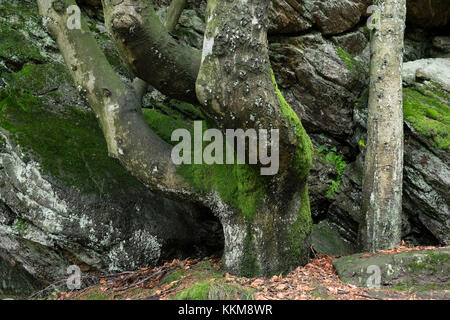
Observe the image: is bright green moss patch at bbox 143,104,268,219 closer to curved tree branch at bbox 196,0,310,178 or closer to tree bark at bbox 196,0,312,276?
tree bark at bbox 196,0,312,276

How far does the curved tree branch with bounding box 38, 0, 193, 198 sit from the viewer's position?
→ 4.34 metres

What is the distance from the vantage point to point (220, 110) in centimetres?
370

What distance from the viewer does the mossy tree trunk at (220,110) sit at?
3627 millimetres

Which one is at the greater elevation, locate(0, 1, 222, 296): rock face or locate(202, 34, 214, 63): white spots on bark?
locate(202, 34, 214, 63): white spots on bark

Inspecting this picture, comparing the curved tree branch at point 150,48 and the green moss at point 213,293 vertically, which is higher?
the curved tree branch at point 150,48

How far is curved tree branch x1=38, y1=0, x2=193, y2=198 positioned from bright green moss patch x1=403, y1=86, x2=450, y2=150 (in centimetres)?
418

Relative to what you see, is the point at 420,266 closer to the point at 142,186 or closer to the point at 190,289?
the point at 190,289

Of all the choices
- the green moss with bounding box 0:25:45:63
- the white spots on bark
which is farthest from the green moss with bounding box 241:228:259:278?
the green moss with bounding box 0:25:45:63

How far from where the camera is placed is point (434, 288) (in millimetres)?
4090

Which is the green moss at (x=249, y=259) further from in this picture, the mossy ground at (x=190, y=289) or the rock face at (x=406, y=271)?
the rock face at (x=406, y=271)

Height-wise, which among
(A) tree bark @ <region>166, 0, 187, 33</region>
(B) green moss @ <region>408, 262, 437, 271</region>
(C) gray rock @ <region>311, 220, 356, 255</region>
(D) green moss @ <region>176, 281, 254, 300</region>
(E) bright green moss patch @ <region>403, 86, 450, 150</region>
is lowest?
(C) gray rock @ <region>311, 220, 356, 255</region>

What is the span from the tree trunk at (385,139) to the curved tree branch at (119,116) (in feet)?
9.69

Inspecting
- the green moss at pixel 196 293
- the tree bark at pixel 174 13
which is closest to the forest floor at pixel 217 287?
the green moss at pixel 196 293

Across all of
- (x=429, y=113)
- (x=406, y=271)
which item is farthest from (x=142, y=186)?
(x=429, y=113)
